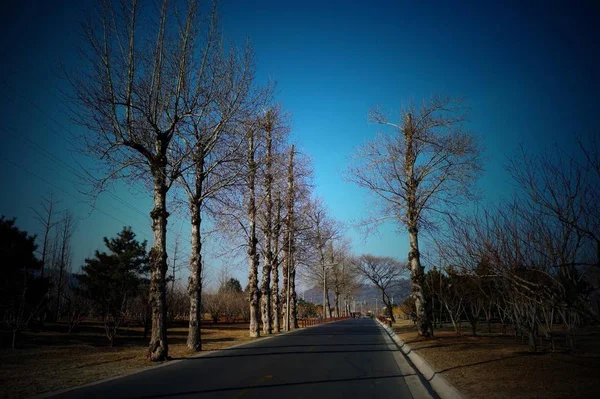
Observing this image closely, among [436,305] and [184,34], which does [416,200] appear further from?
[436,305]

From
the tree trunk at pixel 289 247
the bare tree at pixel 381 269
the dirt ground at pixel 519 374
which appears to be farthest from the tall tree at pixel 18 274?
the bare tree at pixel 381 269

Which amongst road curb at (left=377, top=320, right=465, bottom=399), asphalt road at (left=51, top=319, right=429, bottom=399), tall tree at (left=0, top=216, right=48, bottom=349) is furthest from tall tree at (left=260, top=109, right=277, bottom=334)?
road curb at (left=377, top=320, right=465, bottom=399)

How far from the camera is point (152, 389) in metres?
7.52

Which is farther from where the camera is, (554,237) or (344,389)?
(554,237)

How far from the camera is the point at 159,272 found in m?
12.7

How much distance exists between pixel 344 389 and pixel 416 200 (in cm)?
1450

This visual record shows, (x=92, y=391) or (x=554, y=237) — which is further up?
(x=554, y=237)

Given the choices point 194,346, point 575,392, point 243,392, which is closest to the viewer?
point 575,392

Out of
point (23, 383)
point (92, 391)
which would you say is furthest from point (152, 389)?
point (23, 383)

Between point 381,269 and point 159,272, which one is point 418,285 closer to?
point 159,272

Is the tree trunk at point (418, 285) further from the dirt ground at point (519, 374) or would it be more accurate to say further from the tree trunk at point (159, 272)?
the tree trunk at point (159, 272)

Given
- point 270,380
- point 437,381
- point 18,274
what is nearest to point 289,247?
point 18,274

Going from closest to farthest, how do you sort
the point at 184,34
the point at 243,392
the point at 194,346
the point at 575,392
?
the point at 575,392 < the point at 243,392 < the point at 184,34 < the point at 194,346

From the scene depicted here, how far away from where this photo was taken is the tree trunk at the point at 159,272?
12242 mm
